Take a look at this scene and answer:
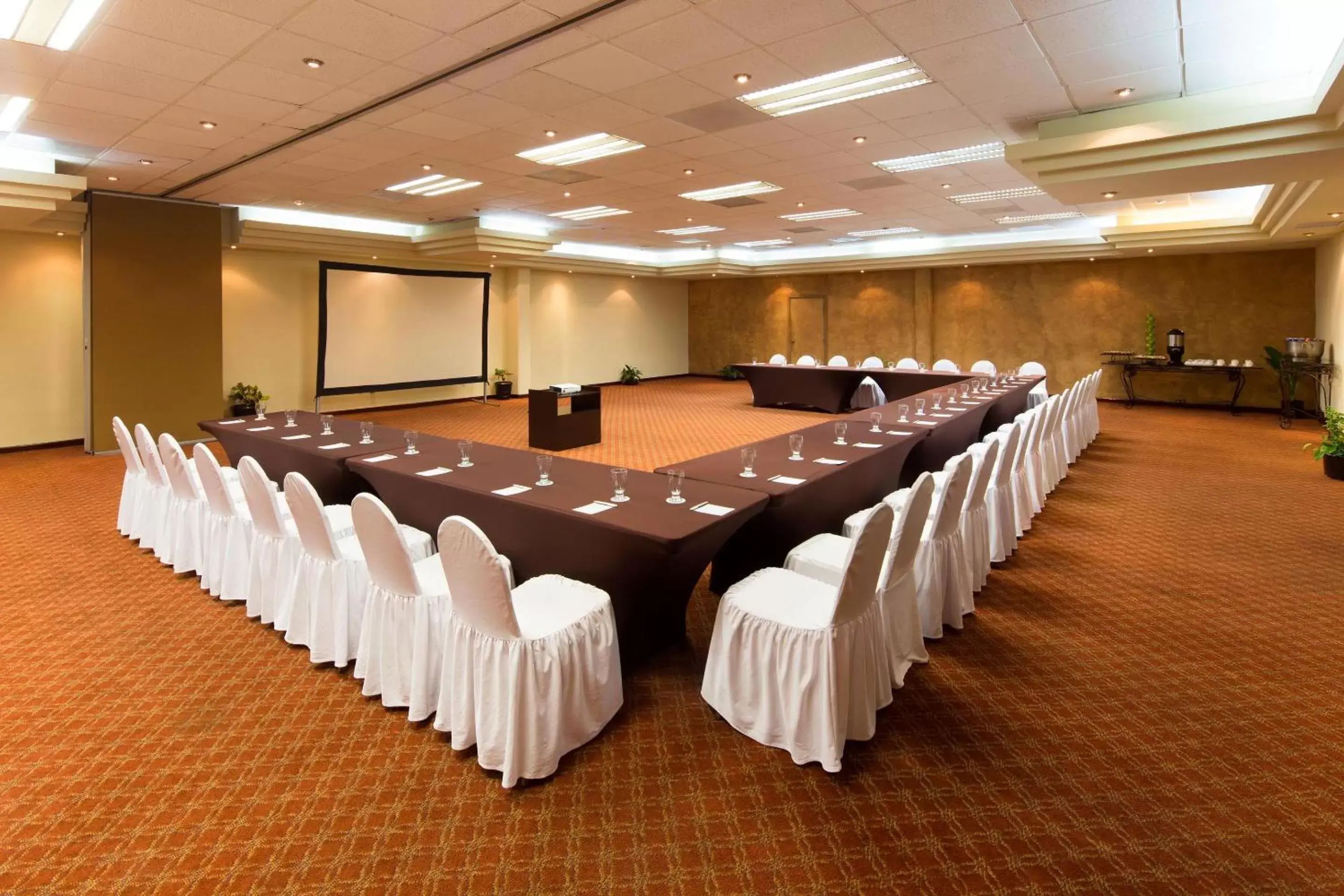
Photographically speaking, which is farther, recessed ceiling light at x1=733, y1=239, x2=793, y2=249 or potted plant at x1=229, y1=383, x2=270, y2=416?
recessed ceiling light at x1=733, y1=239, x2=793, y2=249

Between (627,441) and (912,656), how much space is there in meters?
6.47

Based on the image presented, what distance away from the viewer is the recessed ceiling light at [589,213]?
10.2 m

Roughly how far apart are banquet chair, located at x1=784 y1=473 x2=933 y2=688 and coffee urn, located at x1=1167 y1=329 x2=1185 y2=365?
11879 mm

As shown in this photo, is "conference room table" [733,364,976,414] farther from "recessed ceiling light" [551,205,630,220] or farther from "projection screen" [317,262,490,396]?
"projection screen" [317,262,490,396]

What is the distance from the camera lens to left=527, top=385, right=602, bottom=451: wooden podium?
28.9 ft

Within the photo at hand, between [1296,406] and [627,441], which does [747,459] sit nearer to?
[627,441]

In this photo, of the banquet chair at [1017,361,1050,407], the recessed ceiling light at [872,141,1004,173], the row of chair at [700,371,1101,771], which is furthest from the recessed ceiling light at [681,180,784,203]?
the row of chair at [700,371,1101,771]

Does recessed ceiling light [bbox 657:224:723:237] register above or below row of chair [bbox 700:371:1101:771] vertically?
above

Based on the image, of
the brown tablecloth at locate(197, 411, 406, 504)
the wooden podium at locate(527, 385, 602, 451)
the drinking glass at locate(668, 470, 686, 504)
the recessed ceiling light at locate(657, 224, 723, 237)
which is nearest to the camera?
the drinking glass at locate(668, 470, 686, 504)

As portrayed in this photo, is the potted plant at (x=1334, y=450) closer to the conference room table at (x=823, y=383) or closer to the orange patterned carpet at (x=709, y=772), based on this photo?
the orange patterned carpet at (x=709, y=772)

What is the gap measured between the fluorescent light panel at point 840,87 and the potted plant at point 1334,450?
225 inches

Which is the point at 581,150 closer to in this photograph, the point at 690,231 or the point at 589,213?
the point at 589,213

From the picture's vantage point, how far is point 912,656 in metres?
3.26

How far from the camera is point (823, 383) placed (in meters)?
12.7
